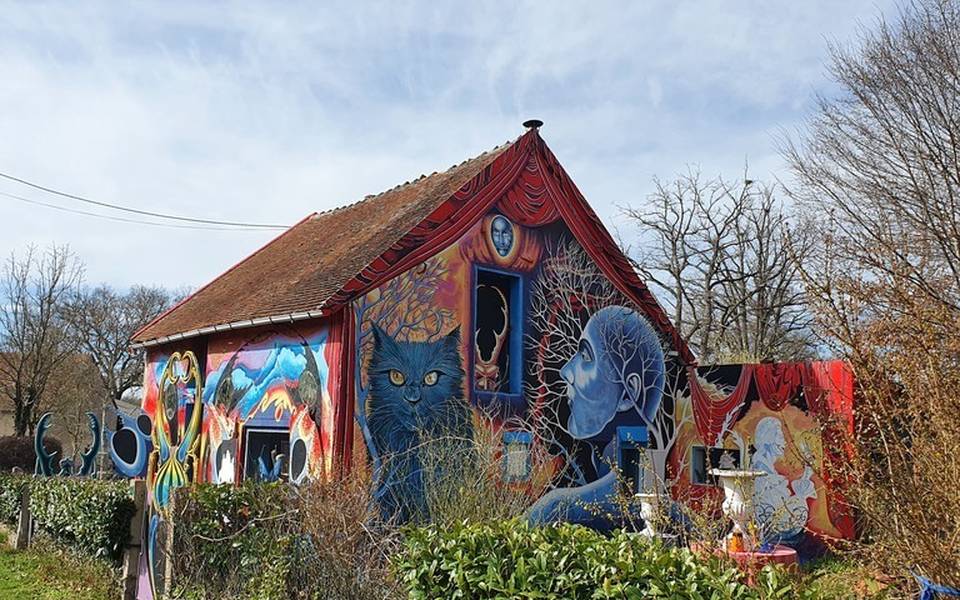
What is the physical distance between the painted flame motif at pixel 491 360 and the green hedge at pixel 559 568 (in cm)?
599

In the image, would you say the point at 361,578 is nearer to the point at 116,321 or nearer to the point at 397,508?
the point at 397,508

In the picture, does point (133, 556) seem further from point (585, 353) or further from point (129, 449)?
point (585, 353)

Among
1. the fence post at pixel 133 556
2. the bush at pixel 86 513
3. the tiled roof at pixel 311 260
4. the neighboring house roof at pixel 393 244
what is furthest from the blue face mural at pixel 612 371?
the bush at pixel 86 513

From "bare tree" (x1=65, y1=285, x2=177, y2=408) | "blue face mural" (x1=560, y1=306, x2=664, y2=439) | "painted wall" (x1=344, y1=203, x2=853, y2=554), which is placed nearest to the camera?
"painted wall" (x1=344, y1=203, x2=853, y2=554)

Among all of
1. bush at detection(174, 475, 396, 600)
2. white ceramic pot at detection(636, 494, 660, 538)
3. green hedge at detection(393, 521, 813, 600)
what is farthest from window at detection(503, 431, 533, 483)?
green hedge at detection(393, 521, 813, 600)

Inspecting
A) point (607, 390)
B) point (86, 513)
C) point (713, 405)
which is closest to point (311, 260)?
point (86, 513)

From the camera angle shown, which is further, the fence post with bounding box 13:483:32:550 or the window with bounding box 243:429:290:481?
the fence post with bounding box 13:483:32:550

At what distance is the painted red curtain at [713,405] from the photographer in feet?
49.3

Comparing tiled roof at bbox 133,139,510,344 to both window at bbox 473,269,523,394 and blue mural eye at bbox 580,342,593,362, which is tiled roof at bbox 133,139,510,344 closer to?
window at bbox 473,269,523,394

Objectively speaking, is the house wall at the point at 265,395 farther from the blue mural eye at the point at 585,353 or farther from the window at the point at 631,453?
the window at the point at 631,453

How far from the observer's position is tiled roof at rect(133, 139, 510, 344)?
11.8 metres

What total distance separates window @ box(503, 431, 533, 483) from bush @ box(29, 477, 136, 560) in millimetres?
5008

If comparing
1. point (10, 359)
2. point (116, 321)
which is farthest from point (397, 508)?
point (116, 321)

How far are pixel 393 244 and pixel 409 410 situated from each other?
2.29 metres
